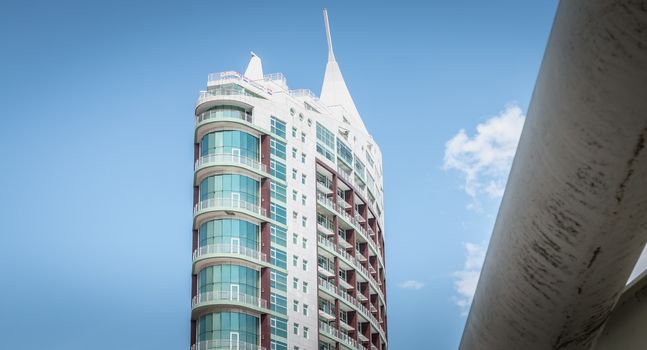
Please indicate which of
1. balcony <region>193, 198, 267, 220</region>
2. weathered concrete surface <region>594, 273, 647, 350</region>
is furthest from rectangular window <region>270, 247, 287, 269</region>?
weathered concrete surface <region>594, 273, 647, 350</region>

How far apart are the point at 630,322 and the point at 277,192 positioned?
59.8 metres

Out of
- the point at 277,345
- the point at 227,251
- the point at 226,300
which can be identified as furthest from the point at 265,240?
the point at 277,345

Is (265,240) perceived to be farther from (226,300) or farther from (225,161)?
(225,161)

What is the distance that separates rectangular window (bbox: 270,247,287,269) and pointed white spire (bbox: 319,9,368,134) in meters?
20.2

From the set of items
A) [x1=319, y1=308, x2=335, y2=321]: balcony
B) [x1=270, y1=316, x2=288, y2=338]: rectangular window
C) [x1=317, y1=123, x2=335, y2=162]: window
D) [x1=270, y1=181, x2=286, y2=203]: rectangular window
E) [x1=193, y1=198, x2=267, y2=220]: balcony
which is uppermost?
[x1=317, y1=123, x2=335, y2=162]: window

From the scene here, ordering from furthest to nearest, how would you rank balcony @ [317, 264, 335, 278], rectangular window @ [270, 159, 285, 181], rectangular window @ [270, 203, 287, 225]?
balcony @ [317, 264, 335, 278] → rectangular window @ [270, 159, 285, 181] → rectangular window @ [270, 203, 287, 225]

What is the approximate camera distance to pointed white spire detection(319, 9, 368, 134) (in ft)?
268

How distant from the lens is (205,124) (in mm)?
62375

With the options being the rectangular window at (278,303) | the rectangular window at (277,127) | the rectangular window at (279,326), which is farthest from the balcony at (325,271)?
the rectangular window at (277,127)

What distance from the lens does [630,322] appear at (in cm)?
514

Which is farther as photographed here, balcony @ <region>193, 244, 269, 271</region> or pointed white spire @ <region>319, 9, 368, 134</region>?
pointed white spire @ <region>319, 9, 368, 134</region>

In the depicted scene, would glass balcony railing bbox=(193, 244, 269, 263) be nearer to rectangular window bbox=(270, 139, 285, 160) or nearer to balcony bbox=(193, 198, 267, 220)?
balcony bbox=(193, 198, 267, 220)

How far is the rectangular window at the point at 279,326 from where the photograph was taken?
6072cm

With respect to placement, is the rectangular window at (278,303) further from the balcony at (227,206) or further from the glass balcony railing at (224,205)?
the glass balcony railing at (224,205)
